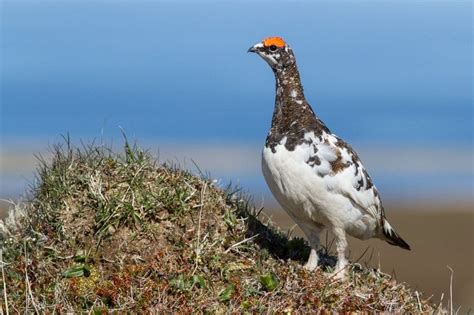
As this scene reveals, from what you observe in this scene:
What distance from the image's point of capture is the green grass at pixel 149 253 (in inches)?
329

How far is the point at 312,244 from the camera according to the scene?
371 inches

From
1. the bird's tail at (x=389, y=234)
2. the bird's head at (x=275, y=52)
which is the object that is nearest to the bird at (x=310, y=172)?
the bird's head at (x=275, y=52)

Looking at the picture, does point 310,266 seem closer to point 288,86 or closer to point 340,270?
point 340,270

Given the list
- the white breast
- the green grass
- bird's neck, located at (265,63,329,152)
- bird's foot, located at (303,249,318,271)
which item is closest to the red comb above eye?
bird's neck, located at (265,63,329,152)

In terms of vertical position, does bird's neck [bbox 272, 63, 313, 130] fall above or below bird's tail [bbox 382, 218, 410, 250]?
above

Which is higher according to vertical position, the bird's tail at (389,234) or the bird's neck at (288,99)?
the bird's neck at (288,99)

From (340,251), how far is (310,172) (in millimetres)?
902

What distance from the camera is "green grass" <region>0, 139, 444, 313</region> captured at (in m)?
8.36

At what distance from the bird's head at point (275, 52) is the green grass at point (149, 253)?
1251mm

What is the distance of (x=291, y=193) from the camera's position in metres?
8.80

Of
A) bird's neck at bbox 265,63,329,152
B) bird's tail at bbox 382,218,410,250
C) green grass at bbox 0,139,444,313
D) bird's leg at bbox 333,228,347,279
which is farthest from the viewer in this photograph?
bird's tail at bbox 382,218,410,250

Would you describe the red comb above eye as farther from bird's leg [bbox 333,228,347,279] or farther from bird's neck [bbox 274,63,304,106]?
bird's leg [bbox 333,228,347,279]

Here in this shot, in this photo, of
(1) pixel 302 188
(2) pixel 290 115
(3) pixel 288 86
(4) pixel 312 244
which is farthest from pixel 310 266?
(3) pixel 288 86

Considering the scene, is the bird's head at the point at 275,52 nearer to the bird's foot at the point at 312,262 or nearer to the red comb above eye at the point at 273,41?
the red comb above eye at the point at 273,41
